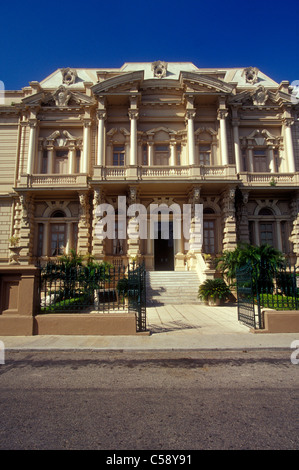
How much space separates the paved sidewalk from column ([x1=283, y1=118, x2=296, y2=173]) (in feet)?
51.1

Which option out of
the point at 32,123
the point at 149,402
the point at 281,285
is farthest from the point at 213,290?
the point at 32,123

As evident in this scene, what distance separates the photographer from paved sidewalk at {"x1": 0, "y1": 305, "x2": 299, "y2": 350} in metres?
7.13

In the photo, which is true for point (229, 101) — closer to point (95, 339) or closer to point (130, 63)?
point (130, 63)

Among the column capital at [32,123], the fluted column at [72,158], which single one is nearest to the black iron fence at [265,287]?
the fluted column at [72,158]

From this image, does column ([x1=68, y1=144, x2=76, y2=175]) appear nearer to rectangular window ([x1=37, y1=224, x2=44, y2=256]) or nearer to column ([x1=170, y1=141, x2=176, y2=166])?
rectangular window ([x1=37, y1=224, x2=44, y2=256])

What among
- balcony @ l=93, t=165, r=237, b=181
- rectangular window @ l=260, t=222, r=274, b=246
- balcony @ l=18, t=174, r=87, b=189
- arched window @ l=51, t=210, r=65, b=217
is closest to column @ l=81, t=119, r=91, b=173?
balcony @ l=18, t=174, r=87, b=189

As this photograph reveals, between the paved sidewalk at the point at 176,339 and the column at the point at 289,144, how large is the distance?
15578 millimetres

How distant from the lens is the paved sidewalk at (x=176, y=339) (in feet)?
23.4

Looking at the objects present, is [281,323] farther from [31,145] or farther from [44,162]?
[31,145]

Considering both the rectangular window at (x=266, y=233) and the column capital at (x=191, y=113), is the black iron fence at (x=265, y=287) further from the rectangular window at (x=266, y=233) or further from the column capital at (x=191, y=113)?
the column capital at (x=191, y=113)

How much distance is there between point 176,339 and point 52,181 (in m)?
16.4

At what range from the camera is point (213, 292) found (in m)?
14.9
